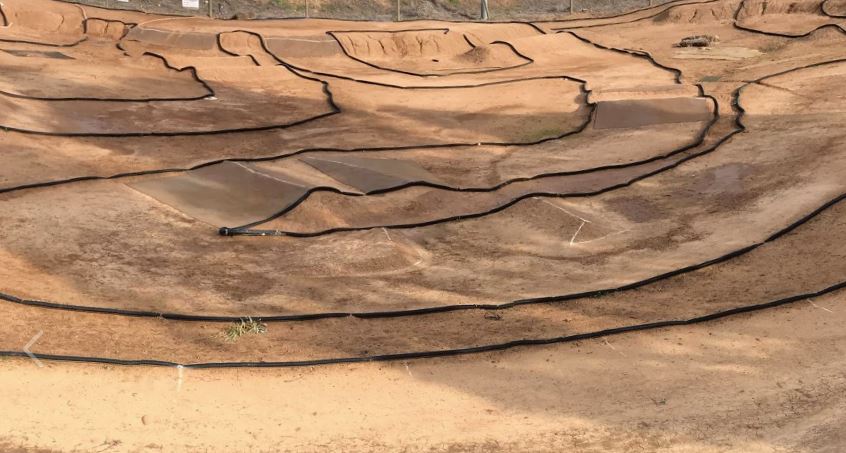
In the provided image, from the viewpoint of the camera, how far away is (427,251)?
11430mm

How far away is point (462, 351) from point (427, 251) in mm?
3635

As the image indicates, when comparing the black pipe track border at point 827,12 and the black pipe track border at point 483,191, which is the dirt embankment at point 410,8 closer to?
the black pipe track border at point 827,12

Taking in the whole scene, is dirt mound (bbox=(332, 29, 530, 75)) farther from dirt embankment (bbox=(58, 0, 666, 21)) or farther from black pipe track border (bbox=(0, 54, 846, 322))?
black pipe track border (bbox=(0, 54, 846, 322))

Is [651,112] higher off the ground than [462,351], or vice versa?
[651,112]

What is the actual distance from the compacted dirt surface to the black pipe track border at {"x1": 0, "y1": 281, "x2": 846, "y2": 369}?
30mm

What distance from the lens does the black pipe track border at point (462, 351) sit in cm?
744

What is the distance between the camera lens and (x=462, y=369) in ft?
25.1

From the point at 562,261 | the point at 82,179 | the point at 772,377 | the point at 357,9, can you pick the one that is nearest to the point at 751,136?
the point at 562,261

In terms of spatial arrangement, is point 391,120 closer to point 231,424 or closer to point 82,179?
point 82,179

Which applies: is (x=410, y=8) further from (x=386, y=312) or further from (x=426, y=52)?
(x=386, y=312)

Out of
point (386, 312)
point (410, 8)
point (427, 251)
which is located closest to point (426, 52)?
point (410, 8)

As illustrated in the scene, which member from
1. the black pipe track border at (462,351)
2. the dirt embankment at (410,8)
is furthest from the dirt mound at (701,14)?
the black pipe track border at (462,351)

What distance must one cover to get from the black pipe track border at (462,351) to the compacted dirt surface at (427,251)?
30 mm

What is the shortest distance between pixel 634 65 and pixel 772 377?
15.5m
